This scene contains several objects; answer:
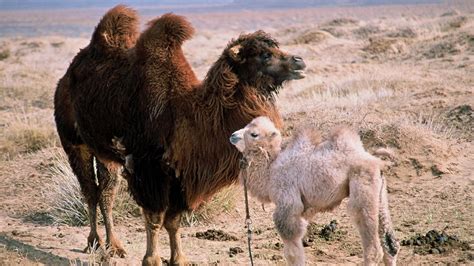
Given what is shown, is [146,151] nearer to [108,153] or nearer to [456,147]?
[108,153]

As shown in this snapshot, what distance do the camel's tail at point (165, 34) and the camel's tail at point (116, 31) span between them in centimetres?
72

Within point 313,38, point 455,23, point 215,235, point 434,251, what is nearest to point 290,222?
point 434,251

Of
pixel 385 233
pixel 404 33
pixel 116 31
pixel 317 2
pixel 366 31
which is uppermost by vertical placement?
pixel 116 31

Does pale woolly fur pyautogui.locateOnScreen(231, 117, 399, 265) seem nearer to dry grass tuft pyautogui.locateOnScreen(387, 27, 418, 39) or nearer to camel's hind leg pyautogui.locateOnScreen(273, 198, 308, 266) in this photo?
camel's hind leg pyautogui.locateOnScreen(273, 198, 308, 266)

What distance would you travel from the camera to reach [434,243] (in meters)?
8.25

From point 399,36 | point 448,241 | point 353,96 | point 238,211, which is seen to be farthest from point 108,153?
point 399,36

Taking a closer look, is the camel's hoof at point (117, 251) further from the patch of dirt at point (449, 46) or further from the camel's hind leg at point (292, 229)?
the patch of dirt at point (449, 46)

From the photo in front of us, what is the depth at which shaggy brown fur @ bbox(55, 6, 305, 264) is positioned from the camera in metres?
7.29

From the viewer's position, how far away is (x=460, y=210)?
9.41 metres

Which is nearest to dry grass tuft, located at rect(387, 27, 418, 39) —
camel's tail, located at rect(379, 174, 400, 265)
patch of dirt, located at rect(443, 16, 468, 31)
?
patch of dirt, located at rect(443, 16, 468, 31)

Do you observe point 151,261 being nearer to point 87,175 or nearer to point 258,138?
point 87,175

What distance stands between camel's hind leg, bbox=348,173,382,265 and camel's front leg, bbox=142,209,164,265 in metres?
2.27

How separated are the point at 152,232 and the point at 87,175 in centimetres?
172

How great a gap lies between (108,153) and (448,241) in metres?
3.50
